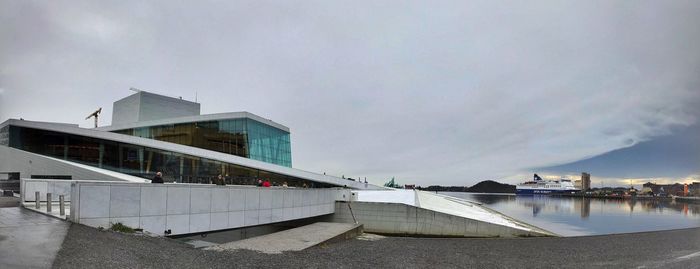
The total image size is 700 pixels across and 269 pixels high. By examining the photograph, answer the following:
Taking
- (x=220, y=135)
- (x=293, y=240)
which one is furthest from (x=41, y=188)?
(x=220, y=135)

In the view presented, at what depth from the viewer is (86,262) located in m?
7.19

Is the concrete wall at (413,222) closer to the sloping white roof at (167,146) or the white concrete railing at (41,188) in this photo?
the sloping white roof at (167,146)

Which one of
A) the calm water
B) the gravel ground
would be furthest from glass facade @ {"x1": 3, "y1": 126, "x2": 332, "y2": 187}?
the calm water

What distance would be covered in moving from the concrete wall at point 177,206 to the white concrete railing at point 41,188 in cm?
804

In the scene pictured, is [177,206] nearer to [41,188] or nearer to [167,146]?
[41,188]

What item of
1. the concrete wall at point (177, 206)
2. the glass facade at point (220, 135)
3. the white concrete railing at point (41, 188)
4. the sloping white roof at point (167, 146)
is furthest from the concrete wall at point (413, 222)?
the white concrete railing at point (41, 188)

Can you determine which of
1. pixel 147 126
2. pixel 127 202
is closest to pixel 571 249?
pixel 127 202

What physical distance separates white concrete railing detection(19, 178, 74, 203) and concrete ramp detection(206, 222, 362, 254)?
10.5m

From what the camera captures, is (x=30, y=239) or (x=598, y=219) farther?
(x=598, y=219)

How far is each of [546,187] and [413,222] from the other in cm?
14173

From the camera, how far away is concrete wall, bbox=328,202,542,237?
25.3m

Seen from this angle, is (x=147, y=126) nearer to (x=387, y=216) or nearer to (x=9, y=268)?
(x=387, y=216)

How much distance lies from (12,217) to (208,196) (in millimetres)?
5313

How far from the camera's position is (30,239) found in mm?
8453
